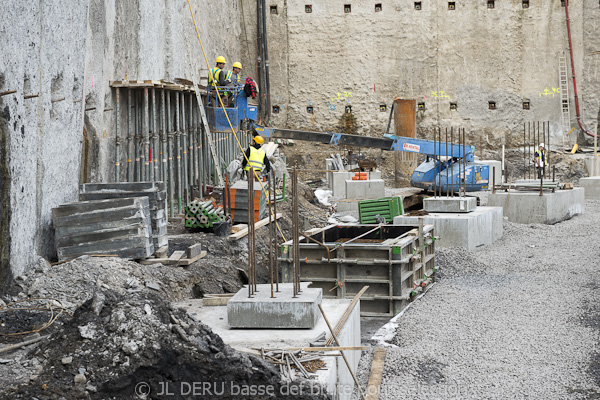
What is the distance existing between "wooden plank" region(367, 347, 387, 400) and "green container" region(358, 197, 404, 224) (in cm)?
686

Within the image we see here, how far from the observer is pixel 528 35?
103ft

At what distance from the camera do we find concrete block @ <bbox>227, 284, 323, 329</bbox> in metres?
6.34

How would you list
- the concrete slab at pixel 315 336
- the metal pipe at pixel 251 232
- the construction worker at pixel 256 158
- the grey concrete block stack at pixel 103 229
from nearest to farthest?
the concrete slab at pixel 315 336, the metal pipe at pixel 251 232, the grey concrete block stack at pixel 103 229, the construction worker at pixel 256 158

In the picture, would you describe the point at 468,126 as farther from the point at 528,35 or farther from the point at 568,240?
the point at 568,240

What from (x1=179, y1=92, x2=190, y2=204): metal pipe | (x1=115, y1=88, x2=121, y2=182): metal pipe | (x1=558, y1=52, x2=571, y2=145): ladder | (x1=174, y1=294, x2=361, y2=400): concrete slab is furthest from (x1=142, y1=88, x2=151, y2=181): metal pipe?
(x1=558, y1=52, x2=571, y2=145): ladder

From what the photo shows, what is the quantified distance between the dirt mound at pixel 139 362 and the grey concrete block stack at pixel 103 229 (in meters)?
3.97

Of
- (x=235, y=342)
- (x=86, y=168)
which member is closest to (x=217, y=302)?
(x=235, y=342)

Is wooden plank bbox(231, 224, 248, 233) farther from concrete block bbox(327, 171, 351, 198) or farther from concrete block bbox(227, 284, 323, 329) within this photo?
concrete block bbox(327, 171, 351, 198)

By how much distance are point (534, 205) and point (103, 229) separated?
39.0 ft

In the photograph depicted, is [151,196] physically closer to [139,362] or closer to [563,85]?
[139,362]

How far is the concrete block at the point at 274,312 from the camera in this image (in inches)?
250

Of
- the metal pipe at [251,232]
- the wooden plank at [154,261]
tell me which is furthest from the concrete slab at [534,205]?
the metal pipe at [251,232]

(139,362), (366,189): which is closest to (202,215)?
(139,362)

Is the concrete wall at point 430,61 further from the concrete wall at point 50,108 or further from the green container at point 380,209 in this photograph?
the green container at point 380,209
